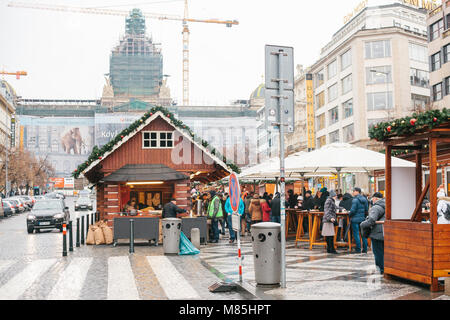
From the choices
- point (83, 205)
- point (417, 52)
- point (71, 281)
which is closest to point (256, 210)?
point (71, 281)

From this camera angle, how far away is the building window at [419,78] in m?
60.5

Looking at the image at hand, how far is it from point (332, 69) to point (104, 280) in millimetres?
61308

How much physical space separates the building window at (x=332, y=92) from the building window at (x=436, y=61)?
62.6 ft

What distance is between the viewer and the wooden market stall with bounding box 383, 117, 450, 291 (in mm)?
9488

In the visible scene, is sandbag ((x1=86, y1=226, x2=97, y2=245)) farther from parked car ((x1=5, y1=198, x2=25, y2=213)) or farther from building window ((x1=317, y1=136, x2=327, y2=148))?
building window ((x1=317, y1=136, x2=327, y2=148))

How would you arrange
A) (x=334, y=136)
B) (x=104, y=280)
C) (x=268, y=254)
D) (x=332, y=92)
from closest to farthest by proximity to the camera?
(x=268, y=254) < (x=104, y=280) < (x=334, y=136) < (x=332, y=92)

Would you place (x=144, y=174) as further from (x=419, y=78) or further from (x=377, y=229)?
(x=419, y=78)

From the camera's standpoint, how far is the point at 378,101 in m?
60.1

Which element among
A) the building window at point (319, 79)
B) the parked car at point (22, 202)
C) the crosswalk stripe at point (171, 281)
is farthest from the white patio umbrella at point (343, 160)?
the building window at point (319, 79)

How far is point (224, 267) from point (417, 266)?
4.84 m
